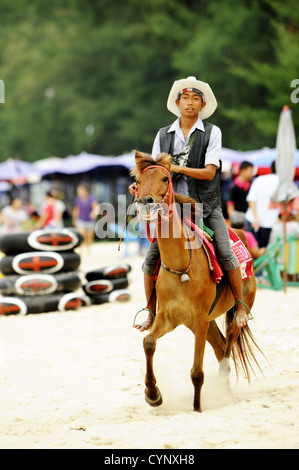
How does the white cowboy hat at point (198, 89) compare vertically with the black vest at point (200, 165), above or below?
above

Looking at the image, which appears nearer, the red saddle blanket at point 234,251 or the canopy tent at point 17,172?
the red saddle blanket at point 234,251

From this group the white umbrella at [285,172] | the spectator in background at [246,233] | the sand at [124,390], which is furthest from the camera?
the white umbrella at [285,172]

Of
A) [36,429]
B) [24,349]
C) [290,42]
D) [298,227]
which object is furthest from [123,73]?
[36,429]

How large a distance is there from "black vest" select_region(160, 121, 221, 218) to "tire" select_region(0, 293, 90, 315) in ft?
15.4

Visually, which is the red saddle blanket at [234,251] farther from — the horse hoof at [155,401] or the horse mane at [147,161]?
the horse hoof at [155,401]

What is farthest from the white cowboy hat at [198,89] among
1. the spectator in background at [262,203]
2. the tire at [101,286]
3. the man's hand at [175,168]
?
the spectator in background at [262,203]

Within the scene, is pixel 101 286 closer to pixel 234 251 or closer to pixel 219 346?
pixel 219 346

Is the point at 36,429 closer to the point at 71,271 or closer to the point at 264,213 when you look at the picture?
the point at 71,271

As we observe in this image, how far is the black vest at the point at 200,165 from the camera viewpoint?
4.97m

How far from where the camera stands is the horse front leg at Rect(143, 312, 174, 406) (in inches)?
187

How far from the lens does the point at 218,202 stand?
Result: 5219 millimetres

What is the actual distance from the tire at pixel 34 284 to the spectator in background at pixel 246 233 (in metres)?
2.71

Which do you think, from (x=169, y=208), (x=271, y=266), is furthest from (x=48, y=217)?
(x=169, y=208)
